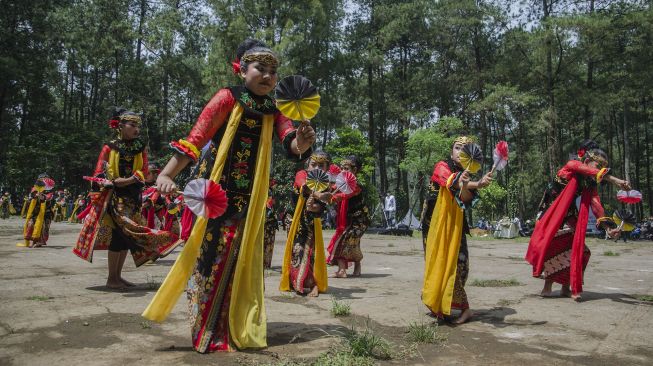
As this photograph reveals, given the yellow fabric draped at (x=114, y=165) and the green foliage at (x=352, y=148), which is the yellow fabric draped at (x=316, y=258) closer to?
the yellow fabric draped at (x=114, y=165)

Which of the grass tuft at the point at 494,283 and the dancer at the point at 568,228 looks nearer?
the dancer at the point at 568,228

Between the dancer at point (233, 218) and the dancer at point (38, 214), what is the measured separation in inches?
379

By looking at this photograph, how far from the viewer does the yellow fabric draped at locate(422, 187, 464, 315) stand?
15.0 ft

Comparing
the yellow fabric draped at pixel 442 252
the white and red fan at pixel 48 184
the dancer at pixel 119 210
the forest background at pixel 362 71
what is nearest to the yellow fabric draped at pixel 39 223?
the white and red fan at pixel 48 184

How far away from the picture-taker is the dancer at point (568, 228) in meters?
6.14

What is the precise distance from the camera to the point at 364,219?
26.7 ft

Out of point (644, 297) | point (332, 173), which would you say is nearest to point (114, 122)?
point (332, 173)

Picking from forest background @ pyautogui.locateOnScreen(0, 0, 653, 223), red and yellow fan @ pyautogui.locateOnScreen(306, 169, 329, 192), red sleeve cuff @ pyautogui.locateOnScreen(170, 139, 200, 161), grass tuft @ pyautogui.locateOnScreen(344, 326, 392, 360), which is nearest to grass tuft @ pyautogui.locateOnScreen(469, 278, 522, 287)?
red and yellow fan @ pyautogui.locateOnScreen(306, 169, 329, 192)

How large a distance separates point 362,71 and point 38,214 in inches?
1037

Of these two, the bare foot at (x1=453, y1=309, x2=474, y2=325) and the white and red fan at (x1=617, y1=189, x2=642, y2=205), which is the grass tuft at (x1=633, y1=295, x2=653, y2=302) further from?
the bare foot at (x1=453, y1=309, x2=474, y2=325)

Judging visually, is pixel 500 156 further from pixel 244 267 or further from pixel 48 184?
pixel 48 184

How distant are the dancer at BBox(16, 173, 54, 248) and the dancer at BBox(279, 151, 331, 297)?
787 centimetres

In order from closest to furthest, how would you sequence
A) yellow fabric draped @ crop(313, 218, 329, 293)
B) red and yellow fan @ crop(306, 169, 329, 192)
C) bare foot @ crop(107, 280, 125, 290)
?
yellow fabric draped @ crop(313, 218, 329, 293) → bare foot @ crop(107, 280, 125, 290) → red and yellow fan @ crop(306, 169, 329, 192)

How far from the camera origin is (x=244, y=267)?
3.62 m
